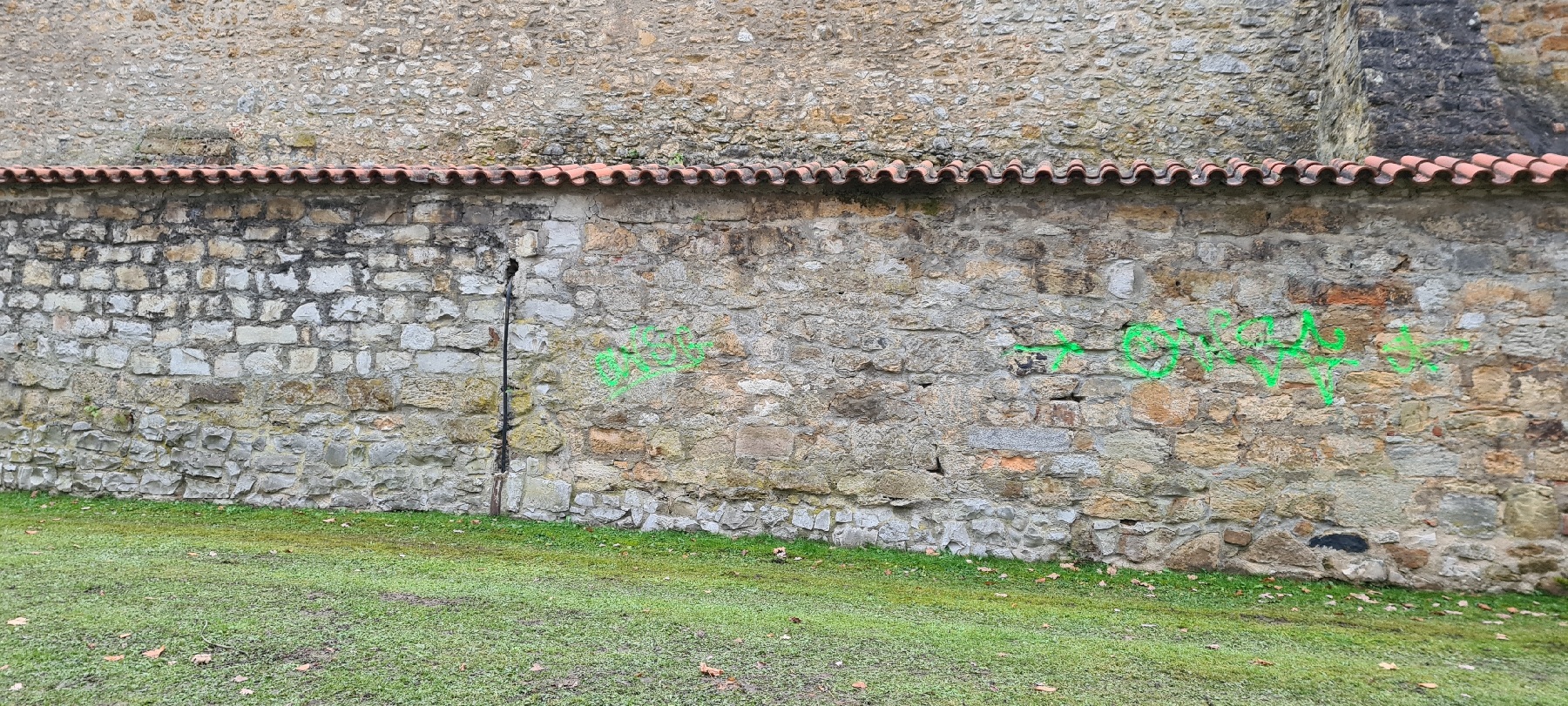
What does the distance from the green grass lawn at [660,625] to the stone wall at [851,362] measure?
31 cm

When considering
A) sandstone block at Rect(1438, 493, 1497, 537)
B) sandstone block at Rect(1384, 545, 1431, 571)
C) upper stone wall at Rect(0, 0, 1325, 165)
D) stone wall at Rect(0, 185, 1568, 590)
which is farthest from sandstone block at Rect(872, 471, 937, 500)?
upper stone wall at Rect(0, 0, 1325, 165)

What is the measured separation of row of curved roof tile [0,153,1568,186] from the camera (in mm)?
5340

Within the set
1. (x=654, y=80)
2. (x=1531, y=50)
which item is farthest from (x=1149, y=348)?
(x=654, y=80)

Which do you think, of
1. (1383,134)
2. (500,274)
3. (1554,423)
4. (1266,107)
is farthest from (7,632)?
(1266,107)

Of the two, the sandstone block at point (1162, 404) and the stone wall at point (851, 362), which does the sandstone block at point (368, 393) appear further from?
the sandstone block at point (1162, 404)

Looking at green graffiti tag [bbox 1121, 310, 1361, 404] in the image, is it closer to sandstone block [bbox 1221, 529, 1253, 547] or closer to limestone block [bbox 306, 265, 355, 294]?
sandstone block [bbox 1221, 529, 1253, 547]

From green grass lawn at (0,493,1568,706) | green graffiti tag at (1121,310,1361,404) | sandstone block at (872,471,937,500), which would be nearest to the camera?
green grass lawn at (0,493,1568,706)

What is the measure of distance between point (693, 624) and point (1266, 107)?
675 cm

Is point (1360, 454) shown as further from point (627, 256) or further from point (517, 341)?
point (517, 341)

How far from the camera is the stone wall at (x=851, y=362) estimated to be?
547 cm

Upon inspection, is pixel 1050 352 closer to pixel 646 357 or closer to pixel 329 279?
pixel 646 357

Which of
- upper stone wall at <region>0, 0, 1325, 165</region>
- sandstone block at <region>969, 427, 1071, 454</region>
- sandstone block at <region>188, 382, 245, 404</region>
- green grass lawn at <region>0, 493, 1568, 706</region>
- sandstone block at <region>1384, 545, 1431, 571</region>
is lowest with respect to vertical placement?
green grass lawn at <region>0, 493, 1568, 706</region>

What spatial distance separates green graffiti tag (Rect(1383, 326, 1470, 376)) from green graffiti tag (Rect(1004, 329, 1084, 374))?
1.59 metres

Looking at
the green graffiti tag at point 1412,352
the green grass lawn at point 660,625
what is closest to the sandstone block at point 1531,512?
the green grass lawn at point 660,625
